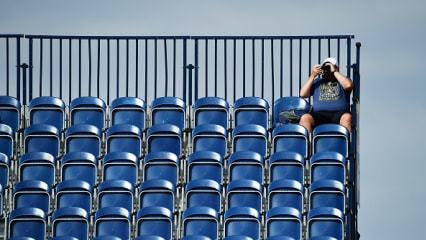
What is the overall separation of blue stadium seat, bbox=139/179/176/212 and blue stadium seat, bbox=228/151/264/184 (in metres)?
0.84

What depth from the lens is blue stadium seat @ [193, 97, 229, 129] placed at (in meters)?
29.4

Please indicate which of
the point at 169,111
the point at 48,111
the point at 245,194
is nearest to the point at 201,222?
the point at 245,194

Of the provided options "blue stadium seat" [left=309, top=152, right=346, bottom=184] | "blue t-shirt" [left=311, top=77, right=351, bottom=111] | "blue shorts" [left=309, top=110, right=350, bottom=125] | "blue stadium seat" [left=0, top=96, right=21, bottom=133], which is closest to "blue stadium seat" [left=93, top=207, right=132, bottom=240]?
"blue stadium seat" [left=0, top=96, right=21, bottom=133]

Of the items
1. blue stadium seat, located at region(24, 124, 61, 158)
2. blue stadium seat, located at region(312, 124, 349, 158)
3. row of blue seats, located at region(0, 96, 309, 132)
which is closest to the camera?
blue stadium seat, located at region(312, 124, 349, 158)

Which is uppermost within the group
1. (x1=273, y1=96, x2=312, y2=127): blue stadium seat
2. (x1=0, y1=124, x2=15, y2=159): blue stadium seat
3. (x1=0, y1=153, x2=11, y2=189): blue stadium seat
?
(x1=273, y1=96, x2=312, y2=127): blue stadium seat

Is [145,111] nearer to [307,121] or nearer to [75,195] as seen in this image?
[75,195]

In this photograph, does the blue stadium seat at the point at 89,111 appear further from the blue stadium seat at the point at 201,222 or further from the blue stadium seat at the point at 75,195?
the blue stadium seat at the point at 201,222

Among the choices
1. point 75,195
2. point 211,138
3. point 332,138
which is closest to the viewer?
point 75,195

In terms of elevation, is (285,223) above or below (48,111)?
below

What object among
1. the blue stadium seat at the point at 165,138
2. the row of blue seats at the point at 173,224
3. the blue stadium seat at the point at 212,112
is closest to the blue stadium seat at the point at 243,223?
the row of blue seats at the point at 173,224

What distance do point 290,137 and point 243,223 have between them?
1.58 m

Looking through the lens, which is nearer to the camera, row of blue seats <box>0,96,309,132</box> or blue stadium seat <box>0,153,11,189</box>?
blue stadium seat <box>0,153,11,189</box>

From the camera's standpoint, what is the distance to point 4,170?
95.5 ft

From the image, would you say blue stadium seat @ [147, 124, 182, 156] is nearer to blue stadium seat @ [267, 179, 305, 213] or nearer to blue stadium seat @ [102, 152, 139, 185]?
blue stadium seat @ [102, 152, 139, 185]
